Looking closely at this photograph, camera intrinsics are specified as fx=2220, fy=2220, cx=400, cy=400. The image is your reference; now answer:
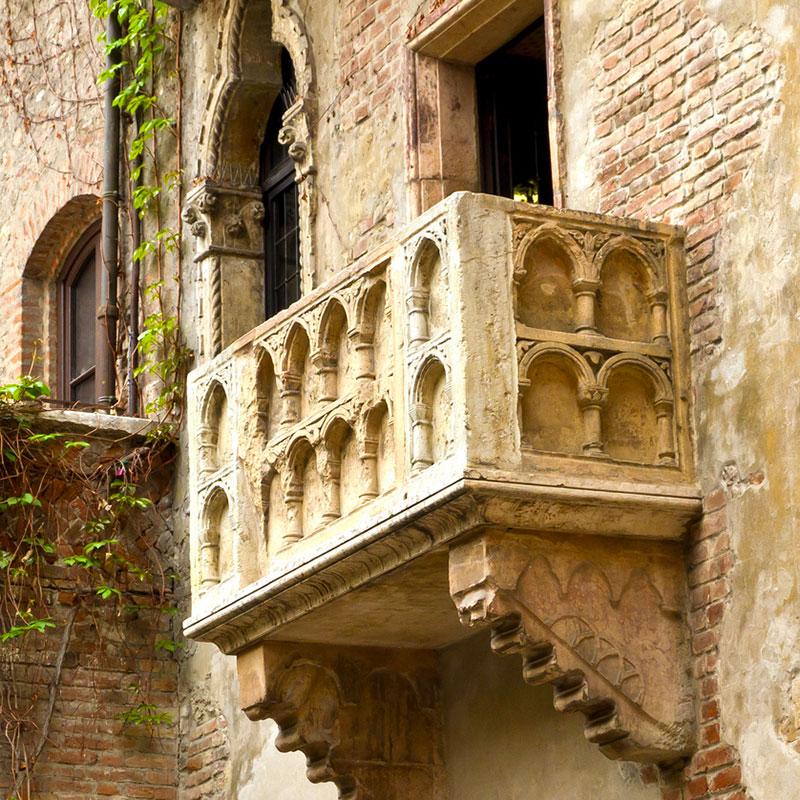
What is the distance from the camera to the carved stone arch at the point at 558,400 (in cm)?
760

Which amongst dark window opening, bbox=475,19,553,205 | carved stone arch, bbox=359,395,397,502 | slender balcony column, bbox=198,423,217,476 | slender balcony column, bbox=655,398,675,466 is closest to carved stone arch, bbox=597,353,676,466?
slender balcony column, bbox=655,398,675,466

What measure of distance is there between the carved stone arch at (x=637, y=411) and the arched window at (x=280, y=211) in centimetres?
389

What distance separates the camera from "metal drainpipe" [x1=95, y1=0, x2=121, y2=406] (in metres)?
12.3

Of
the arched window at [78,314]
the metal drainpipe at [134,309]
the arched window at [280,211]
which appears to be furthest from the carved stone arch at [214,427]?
the arched window at [78,314]

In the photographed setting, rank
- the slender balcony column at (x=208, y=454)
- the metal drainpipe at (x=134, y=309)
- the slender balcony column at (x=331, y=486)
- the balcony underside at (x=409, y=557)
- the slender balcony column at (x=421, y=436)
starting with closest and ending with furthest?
the balcony underside at (x=409, y=557) < the slender balcony column at (x=421, y=436) < the slender balcony column at (x=331, y=486) < the slender balcony column at (x=208, y=454) < the metal drainpipe at (x=134, y=309)

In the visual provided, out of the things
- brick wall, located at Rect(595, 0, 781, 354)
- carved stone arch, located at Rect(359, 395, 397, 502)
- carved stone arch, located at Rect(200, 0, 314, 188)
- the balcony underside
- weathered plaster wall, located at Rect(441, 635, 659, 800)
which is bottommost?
weathered plaster wall, located at Rect(441, 635, 659, 800)

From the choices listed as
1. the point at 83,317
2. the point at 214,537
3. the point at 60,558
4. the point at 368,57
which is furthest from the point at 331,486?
the point at 83,317

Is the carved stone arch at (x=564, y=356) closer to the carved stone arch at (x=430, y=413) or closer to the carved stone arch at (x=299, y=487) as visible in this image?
the carved stone arch at (x=430, y=413)

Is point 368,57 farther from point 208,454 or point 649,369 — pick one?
point 649,369

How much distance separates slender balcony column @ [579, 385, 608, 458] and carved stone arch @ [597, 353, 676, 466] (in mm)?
41

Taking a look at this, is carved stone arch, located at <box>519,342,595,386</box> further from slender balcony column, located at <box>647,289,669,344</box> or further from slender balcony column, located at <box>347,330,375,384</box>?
slender balcony column, located at <box>347,330,375,384</box>

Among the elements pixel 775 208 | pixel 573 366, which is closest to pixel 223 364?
pixel 573 366

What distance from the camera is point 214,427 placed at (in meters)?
9.23

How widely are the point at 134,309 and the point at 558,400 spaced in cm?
490
